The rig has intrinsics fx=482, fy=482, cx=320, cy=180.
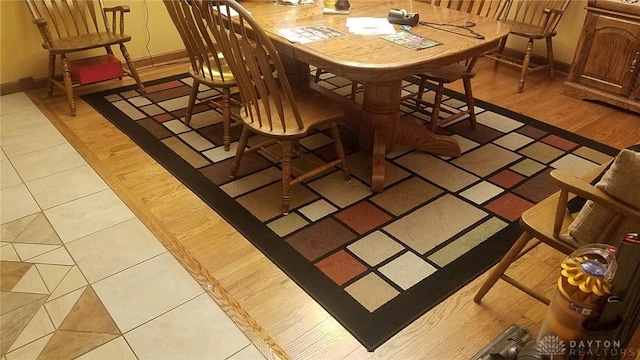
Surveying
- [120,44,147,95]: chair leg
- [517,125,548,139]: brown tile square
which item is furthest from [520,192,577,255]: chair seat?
[120,44,147,95]: chair leg

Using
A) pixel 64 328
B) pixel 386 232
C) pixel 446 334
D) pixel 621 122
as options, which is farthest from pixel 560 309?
pixel 621 122

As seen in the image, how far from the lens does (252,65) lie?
208 centimetres

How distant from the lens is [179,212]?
2.30 m

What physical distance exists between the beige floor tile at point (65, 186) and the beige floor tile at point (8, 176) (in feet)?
0.26

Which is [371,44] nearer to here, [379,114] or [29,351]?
[379,114]

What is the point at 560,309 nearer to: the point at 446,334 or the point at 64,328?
the point at 446,334

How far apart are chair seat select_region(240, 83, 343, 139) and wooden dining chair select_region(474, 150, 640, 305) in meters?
1.02

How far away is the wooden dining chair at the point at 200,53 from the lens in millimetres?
2393

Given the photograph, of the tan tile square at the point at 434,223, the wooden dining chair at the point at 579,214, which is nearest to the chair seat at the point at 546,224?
the wooden dining chair at the point at 579,214

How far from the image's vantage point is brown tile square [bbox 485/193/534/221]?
2307 mm

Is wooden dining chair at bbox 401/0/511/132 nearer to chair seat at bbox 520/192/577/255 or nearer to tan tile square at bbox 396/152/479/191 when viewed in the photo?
tan tile square at bbox 396/152/479/191

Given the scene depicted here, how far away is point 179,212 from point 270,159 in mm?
653

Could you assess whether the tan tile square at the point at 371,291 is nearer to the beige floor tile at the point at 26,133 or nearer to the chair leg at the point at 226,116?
the chair leg at the point at 226,116

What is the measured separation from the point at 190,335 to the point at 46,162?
1578 millimetres
